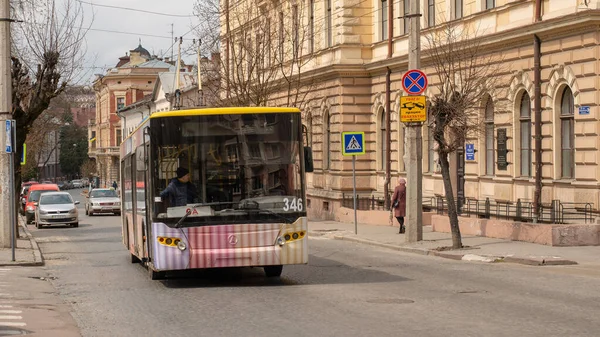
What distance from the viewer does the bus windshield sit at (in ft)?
53.6

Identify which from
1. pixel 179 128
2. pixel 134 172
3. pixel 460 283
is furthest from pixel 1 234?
pixel 460 283

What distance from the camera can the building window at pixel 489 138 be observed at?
1270 inches

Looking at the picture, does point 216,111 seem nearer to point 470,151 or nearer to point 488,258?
point 488,258

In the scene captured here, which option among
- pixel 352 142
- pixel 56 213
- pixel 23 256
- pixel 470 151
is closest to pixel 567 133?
pixel 470 151

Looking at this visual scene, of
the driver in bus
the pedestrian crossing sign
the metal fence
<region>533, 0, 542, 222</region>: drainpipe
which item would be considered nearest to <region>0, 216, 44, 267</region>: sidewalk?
the driver in bus

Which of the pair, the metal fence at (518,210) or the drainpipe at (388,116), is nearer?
the metal fence at (518,210)

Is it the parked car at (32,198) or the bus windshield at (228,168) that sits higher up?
the bus windshield at (228,168)

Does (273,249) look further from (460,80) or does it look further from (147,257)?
(460,80)

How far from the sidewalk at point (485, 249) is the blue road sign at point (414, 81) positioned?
12.4ft

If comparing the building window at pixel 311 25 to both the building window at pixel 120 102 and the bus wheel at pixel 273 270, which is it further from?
the building window at pixel 120 102

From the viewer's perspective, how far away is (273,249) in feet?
54.2

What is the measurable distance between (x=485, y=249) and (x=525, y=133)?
24.2 ft

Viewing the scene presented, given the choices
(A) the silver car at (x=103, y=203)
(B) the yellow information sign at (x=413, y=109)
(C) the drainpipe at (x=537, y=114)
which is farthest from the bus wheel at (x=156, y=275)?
(A) the silver car at (x=103, y=203)

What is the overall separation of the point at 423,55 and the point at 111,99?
8776 cm
